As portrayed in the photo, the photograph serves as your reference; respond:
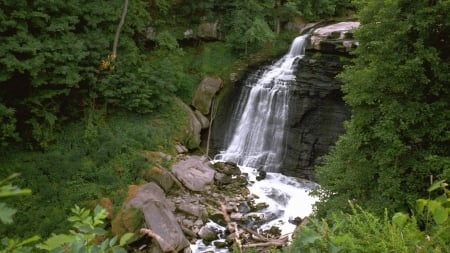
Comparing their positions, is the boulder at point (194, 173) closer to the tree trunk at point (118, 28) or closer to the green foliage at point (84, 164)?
the green foliage at point (84, 164)

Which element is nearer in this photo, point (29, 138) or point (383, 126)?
point (383, 126)

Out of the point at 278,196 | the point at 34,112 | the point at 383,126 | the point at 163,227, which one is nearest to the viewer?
the point at 383,126

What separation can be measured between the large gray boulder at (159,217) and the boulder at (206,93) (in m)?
5.76

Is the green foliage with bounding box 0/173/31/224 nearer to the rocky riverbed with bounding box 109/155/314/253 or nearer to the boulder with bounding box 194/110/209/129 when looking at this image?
the rocky riverbed with bounding box 109/155/314/253

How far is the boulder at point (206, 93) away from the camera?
1480cm

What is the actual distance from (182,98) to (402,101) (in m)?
9.89

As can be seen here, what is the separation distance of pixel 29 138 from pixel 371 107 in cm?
963

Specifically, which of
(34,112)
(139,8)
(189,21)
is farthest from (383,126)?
Result: (189,21)

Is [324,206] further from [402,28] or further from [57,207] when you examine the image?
[57,207]

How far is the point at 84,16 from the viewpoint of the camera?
11.5 meters

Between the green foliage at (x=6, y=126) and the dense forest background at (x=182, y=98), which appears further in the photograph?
the green foliage at (x=6, y=126)

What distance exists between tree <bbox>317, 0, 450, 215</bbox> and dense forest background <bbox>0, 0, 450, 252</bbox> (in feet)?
0.08

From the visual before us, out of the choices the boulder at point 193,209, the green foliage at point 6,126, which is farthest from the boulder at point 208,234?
the green foliage at point 6,126

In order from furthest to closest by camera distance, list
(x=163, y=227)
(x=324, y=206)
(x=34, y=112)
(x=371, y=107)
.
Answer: (x=34, y=112)
(x=163, y=227)
(x=324, y=206)
(x=371, y=107)
